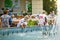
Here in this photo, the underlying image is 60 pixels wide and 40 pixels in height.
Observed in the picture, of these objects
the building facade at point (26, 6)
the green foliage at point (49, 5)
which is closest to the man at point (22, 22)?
the building facade at point (26, 6)

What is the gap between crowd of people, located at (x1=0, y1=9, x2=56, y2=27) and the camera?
3.52 m

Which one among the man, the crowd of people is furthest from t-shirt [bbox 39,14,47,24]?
the man

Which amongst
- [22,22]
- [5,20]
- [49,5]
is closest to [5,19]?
[5,20]

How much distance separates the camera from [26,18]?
11.8 ft

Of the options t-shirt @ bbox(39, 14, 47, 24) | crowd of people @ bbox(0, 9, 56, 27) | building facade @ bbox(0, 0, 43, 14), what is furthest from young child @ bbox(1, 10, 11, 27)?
t-shirt @ bbox(39, 14, 47, 24)

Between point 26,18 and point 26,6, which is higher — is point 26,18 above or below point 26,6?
below

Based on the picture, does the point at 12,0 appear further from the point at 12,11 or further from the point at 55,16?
the point at 55,16

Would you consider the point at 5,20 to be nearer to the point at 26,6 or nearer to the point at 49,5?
the point at 26,6

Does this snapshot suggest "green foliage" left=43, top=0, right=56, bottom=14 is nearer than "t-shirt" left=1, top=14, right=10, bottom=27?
No

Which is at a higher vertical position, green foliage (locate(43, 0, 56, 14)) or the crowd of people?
green foliage (locate(43, 0, 56, 14))

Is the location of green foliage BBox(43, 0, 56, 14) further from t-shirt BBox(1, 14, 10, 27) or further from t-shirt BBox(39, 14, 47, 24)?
t-shirt BBox(1, 14, 10, 27)

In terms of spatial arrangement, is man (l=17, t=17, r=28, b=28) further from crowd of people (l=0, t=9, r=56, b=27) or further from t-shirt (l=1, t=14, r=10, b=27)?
t-shirt (l=1, t=14, r=10, b=27)

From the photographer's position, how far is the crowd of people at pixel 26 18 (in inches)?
138

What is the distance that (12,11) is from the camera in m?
3.53
